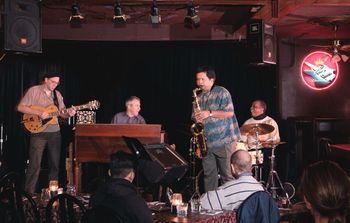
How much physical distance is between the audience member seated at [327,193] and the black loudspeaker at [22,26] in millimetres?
4948

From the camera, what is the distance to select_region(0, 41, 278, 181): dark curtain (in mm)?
9891

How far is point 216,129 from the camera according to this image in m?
6.03

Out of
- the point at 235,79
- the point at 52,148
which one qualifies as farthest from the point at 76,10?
the point at 235,79

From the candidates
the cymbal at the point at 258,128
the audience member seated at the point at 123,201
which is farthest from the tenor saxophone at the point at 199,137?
the audience member seated at the point at 123,201

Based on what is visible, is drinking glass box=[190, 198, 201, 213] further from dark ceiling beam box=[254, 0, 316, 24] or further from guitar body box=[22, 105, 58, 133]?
dark ceiling beam box=[254, 0, 316, 24]

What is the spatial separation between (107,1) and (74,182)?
9.14ft

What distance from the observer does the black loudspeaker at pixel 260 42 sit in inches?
305

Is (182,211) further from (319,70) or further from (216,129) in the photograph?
(319,70)

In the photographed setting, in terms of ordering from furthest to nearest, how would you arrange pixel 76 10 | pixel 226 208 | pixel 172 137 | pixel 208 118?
pixel 172 137 → pixel 76 10 → pixel 208 118 → pixel 226 208

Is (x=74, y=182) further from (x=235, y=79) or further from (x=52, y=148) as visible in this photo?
(x=235, y=79)

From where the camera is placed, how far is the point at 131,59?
10078mm

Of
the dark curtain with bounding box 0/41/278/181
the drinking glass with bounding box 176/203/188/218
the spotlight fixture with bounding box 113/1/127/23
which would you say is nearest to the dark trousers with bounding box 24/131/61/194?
the spotlight fixture with bounding box 113/1/127/23

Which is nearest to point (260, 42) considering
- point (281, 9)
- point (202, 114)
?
point (281, 9)

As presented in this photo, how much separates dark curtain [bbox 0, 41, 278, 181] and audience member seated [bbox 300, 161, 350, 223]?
7.66 metres
